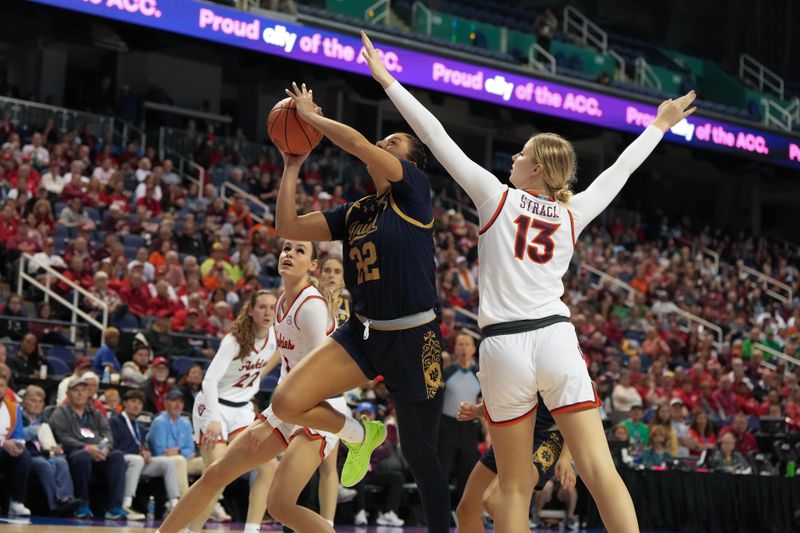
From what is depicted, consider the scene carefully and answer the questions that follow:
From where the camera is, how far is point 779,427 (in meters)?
16.0

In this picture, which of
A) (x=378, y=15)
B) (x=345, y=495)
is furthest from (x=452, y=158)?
(x=378, y=15)

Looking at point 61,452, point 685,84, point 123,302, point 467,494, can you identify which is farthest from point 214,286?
point 685,84

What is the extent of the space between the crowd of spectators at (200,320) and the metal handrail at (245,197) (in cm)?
10

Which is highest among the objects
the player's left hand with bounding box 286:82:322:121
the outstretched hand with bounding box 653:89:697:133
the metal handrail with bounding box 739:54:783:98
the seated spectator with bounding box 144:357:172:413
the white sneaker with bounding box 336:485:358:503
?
the metal handrail with bounding box 739:54:783:98

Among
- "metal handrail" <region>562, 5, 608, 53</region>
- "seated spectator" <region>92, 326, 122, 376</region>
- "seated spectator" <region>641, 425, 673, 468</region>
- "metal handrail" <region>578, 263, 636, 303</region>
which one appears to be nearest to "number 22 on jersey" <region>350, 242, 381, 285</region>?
"seated spectator" <region>92, 326, 122, 376</region>

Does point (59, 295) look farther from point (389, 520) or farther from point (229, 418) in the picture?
point (229, 418)

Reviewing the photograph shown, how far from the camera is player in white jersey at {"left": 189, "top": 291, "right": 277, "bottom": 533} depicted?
7.26 metres

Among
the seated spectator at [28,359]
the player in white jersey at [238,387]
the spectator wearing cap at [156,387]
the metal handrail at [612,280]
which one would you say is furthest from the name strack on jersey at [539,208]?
the metal handrail at [612,280]

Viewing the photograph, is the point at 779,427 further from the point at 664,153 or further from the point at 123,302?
the point at 664,153

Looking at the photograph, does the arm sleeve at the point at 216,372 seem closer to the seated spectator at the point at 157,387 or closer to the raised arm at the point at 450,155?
the raised arm at the point at 450,155

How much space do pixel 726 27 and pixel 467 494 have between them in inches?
1208

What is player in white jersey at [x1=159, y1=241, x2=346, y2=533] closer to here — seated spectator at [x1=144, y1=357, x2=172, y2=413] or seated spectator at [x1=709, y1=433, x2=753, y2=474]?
seated spectator at [x1=144, y1=357, x2=172, y2=413]

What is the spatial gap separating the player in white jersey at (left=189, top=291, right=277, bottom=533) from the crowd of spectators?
3.54 m

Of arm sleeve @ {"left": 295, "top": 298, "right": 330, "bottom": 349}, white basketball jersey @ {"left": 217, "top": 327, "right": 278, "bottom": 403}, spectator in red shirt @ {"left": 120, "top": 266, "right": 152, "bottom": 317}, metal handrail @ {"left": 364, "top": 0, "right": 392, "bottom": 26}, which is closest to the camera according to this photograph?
arm sleeve @ {"left": 295, "top": 298, "right": 330, "bottom": 349}
